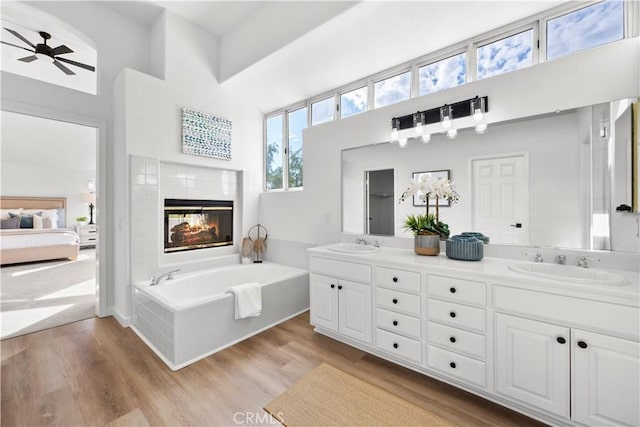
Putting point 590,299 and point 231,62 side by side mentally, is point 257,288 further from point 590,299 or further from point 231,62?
point 231,62

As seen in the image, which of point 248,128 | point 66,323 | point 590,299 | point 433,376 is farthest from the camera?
point 248,128

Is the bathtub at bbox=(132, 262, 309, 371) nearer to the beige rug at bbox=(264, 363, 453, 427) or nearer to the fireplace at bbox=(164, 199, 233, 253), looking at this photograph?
the fireplace at bbox=(164, 199, 233, 253)

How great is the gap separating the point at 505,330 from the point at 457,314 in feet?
0.87

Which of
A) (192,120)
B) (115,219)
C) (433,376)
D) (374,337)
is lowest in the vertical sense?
(433,376)

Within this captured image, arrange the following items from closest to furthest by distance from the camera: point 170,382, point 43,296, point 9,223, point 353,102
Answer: point 170,382
point 353,102
point 43,296
point 9,223

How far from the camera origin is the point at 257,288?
8.53 feet

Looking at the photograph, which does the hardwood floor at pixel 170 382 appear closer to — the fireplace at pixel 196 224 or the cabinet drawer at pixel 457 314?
the cabinet drawer at pixel 457 314

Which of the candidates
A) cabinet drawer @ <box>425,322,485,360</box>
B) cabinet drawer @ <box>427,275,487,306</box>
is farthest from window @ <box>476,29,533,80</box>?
cabinet drawer @ <box>425,322,485,360</box>

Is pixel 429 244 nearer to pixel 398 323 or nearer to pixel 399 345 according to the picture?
pixel 398 323

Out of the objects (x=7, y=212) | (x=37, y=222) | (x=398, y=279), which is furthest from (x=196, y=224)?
(x=7, y=212)

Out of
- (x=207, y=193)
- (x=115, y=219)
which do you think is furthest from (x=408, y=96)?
A: (x=115, y=219)

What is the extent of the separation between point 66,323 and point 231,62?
3.60 m

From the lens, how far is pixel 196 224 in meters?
3.57

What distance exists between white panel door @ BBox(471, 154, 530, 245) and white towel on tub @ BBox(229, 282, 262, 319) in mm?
2066
